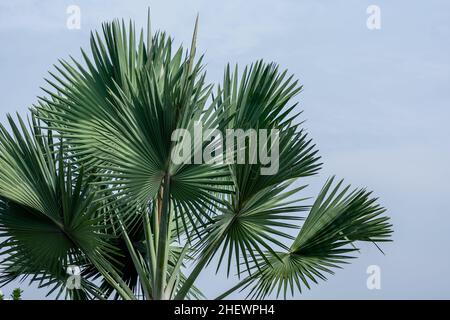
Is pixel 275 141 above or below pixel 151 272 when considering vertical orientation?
above

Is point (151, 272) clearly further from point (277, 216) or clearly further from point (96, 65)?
point (96, 65)

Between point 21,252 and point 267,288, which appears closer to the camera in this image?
point 21,252

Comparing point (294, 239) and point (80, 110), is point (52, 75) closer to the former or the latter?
point (80, 110)

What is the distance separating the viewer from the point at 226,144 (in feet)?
22.2

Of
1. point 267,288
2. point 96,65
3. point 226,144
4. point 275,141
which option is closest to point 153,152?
point 226,144

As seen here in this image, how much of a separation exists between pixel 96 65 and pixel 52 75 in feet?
1.43

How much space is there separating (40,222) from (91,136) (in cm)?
92

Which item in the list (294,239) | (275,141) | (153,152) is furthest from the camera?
(294,239)

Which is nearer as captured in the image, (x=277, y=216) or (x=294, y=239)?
(x=277, y=216)

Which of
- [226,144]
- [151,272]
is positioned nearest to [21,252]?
[151,272]

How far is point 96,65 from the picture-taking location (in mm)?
7781
